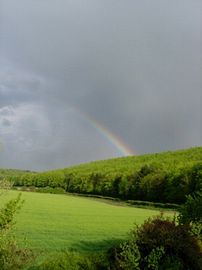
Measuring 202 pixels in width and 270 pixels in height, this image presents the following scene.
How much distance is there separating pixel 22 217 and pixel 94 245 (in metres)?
21.4

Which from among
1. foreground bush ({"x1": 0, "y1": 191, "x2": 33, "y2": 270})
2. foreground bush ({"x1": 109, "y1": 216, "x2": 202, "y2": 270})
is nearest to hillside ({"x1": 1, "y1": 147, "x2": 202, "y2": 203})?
foreground bush ({"x1": 109, "y1": 216, "x2": 202, "y2": 270})

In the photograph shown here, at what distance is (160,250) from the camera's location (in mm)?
21578

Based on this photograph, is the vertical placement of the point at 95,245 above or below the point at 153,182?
below

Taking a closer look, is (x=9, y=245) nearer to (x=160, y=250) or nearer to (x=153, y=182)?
(x=160, y=250)

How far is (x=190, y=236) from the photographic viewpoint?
916 inches

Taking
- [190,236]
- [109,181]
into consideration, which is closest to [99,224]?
[190,236]

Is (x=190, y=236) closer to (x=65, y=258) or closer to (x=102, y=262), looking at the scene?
(x=102, y=262)

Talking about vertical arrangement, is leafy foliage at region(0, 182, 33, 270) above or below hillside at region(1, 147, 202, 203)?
below

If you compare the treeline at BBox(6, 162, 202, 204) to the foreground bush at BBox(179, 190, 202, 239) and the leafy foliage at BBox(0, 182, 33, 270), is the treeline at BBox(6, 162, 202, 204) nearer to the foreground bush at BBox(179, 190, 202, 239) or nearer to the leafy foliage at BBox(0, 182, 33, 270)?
the foreground bush at BBox(179, 190, 202, 239)

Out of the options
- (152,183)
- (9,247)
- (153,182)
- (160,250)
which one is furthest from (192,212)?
(153,182)

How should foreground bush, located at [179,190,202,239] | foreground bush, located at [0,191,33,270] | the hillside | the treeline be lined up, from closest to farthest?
foreground bush, located at [0,191,33,270], foreground bush, located at [179,190,202,239], the treeline, the hillside

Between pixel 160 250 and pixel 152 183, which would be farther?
pixel 152 183

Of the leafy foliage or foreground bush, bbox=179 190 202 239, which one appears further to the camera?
foreground bush, bbox=179 190 202 239

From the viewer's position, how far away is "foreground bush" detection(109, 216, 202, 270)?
20.9 metres
